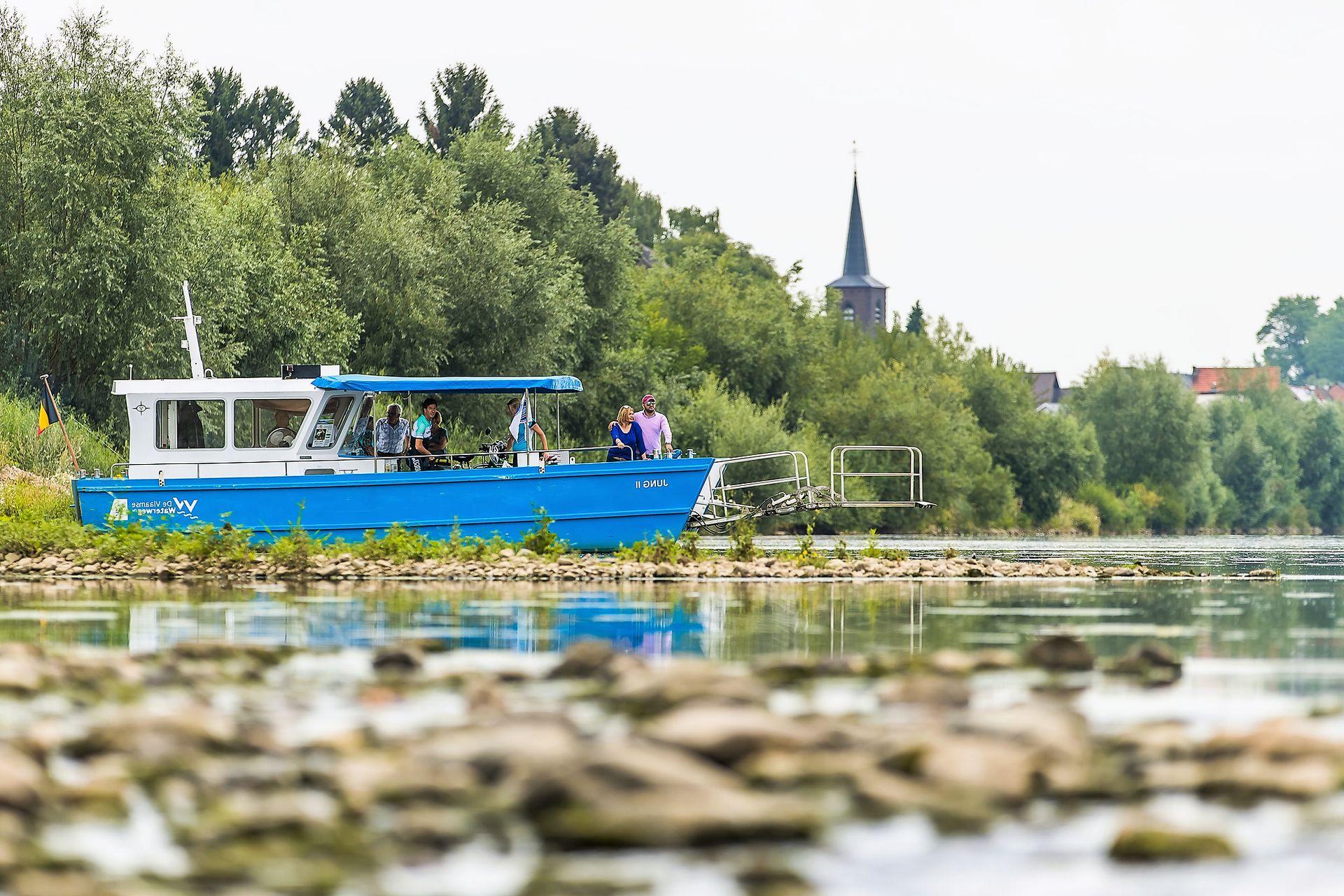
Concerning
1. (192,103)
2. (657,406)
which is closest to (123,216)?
(192,103)

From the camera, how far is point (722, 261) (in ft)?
235

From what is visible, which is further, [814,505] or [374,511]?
[814,505]

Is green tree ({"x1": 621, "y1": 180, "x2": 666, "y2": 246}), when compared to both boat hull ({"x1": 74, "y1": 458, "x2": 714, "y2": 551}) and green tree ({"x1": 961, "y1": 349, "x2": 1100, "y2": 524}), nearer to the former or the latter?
green tree ({"x1": 961, "y1": 349, "x2": 1100, "y2": 524})

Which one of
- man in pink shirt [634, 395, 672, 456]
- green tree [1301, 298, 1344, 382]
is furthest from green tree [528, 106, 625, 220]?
green tree [1301, 298, 1344, 382]

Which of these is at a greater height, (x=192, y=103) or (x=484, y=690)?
(x=192, y=103)

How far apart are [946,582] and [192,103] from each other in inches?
941

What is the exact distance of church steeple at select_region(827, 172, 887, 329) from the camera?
14388cm

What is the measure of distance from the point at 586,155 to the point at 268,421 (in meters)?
64.0

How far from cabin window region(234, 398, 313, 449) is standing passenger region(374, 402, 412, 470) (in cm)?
92

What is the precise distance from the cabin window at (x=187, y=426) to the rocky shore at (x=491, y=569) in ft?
7.17

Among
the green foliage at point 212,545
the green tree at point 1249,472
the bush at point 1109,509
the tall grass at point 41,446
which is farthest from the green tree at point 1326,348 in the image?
the green foliage at point 212,545

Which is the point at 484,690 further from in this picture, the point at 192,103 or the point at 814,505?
the point at 192,103

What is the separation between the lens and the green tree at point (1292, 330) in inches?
7416

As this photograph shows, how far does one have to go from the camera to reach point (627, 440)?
2486cm
